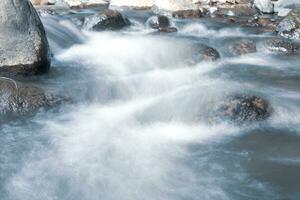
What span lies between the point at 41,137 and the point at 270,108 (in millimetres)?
3694

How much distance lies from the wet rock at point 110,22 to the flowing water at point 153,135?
95.4 inches

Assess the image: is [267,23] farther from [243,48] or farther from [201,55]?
[201,55]

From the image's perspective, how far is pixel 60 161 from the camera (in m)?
6.46

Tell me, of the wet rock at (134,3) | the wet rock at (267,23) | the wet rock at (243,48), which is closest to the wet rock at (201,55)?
the wet rock at (243,48)

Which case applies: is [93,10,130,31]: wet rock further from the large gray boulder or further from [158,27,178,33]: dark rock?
the large gray boulder

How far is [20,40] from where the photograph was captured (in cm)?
921

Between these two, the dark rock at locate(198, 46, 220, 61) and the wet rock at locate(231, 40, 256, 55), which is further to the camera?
the wet rock at locate(231, 40, 256, 55)

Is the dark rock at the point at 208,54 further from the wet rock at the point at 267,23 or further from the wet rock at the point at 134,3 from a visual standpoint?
the wet rock at the point at 134,3

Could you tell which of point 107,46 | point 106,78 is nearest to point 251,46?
point 107,46

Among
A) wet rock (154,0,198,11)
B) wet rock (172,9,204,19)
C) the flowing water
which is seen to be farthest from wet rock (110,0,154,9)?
the flowing water

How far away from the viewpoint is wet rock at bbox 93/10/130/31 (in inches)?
550

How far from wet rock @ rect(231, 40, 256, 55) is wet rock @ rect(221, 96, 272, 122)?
4.86 metres

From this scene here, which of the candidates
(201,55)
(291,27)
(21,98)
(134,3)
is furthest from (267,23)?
(21,98)

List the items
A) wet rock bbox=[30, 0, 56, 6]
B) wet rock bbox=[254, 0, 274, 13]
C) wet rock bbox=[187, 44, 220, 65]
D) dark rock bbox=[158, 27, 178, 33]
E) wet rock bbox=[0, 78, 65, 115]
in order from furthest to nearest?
wet rock bbox=[30, 0, 56, 6]
wet rock bbox=[254, 0, 274, 13]
dark rock bbox=[158, 27, 178, 33]
wet rock bbox=[187, 44, 220, 65]
wet rock bbox=[0, 78, 65, 115]
